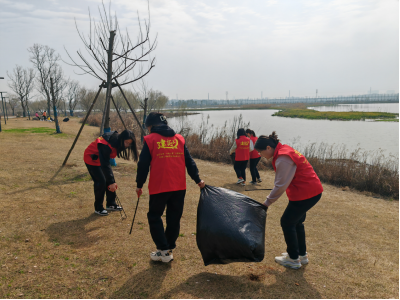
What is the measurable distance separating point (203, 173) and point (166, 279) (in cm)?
670

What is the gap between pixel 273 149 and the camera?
10.4ft

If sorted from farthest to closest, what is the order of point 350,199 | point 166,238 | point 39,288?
point 350,199 < point 166,238 < point 39,288

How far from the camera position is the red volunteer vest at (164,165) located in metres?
3.04

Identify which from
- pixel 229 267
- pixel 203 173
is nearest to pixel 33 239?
pixel 229 267

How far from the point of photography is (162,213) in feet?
10.4

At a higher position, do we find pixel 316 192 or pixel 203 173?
pixel 316 192

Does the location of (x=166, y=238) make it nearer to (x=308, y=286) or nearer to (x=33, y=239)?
(x=308, y=286)

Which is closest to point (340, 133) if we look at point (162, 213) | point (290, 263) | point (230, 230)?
point (290, 263)

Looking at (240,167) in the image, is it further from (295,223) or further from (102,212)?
(295,223)

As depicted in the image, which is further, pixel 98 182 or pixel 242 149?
pixel 242 149

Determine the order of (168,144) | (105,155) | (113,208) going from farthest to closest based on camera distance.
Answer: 1. (113,208)
2. (105,155)
3. (168,144)

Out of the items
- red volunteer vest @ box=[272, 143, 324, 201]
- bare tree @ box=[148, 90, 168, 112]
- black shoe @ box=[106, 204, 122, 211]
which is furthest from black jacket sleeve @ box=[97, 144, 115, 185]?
bare tree @ box=[148, 90, 168, 112]

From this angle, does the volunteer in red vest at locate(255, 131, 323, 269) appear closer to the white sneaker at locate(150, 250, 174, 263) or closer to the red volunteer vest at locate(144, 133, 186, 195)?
the red volunteer vest at locate(144, 133, 186, 195)

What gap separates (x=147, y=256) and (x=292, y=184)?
200cm
